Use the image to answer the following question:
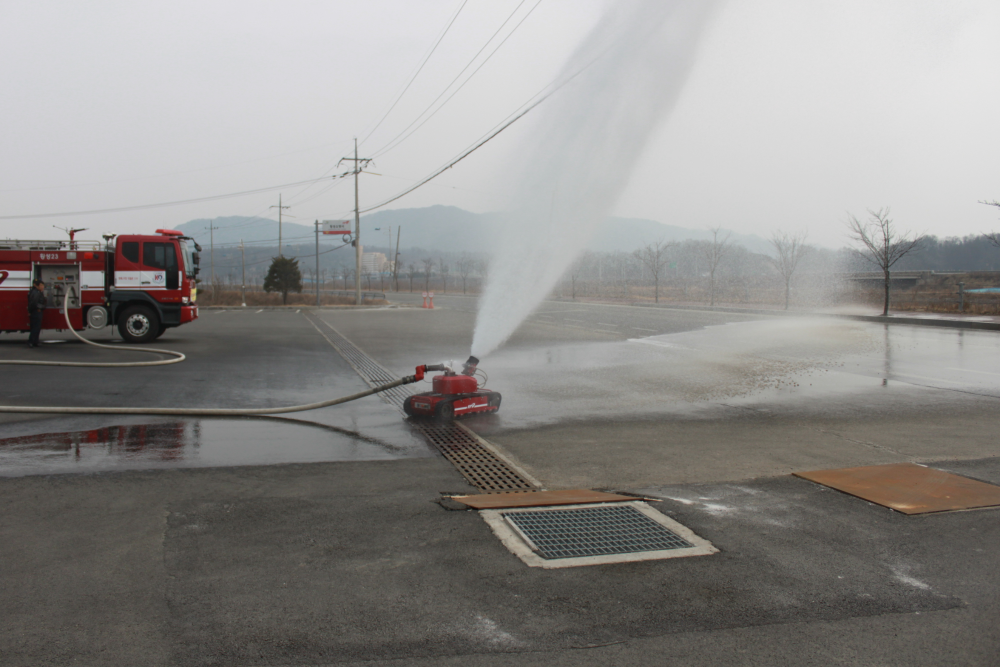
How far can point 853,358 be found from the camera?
1535 cm

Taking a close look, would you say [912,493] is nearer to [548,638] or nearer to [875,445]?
[875,445]

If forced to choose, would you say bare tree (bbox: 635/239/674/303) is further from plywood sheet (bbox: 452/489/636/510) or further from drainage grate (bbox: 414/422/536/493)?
plywood sheet (bbox: 452/489/636/510)

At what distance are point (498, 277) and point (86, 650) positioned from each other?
8.54m

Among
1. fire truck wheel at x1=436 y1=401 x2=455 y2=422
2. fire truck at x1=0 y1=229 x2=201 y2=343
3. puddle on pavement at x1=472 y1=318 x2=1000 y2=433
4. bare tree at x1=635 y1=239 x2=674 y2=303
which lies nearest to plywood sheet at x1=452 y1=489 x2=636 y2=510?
puddle on pavement at x1=472 y1=318 x2=1000 y2=433

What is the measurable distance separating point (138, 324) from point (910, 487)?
1865 cm

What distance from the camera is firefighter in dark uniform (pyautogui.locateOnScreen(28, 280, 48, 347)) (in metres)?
16.8

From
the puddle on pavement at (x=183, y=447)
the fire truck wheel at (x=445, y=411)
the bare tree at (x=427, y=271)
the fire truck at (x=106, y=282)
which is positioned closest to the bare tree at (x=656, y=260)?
the bare tree at (x=427, y=271)

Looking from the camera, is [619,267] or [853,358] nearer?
[853,358]

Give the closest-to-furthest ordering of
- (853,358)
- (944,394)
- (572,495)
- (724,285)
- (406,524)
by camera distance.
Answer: (406,524)
(572,495)
(944,394)
(853,358)
(724,285)

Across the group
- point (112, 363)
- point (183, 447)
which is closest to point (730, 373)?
point (183, 447)

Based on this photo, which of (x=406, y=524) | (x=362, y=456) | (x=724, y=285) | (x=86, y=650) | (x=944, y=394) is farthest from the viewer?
(x=724, y=285)

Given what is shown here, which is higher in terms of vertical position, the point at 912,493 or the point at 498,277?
the point at 498,277

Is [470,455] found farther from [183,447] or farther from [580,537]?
[183,447]

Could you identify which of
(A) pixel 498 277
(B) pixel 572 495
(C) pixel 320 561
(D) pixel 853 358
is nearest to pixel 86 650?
(C) pixel 320 561
